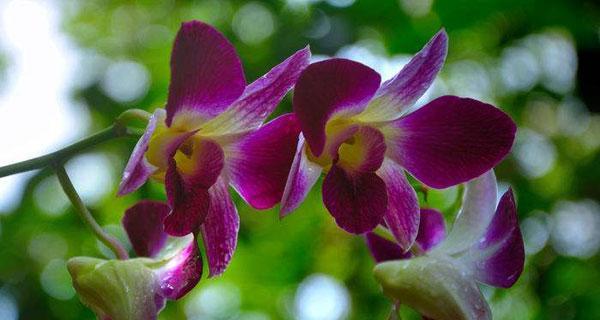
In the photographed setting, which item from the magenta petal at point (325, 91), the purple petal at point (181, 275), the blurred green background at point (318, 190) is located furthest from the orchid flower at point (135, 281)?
the blurred green background at point (318, 190)

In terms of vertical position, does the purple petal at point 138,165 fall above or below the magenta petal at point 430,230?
above

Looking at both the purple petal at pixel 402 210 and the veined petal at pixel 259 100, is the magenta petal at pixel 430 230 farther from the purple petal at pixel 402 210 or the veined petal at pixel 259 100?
the veined petal at pixel 259 100

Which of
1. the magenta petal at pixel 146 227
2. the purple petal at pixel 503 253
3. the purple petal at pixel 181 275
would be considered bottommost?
the purple petal at pixel 503 253

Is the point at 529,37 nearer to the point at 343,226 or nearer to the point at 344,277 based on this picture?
the point at 344,277

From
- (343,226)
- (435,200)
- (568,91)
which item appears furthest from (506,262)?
(568,91)

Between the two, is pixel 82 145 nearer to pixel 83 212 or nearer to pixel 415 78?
pixel 83 212

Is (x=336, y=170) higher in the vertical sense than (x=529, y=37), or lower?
higher
